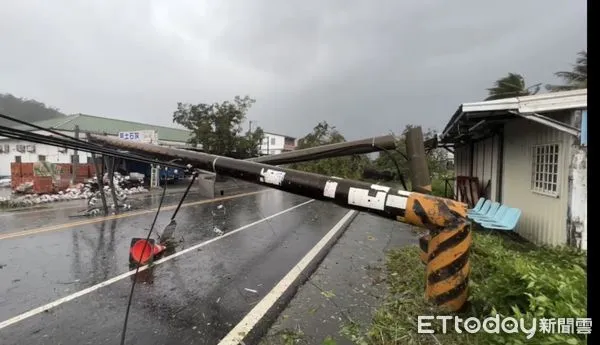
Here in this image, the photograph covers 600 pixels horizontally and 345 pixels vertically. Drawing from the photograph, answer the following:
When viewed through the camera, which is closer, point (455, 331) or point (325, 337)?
point (455, 331)

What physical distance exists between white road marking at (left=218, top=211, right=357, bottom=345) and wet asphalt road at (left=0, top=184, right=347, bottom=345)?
11 centimetres

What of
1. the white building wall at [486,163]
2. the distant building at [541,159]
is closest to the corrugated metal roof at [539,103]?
the distant building at [541,159]

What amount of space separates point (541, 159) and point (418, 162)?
5.38 meters

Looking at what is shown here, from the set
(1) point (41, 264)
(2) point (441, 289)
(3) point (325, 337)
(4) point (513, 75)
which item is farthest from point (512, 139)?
(4) point (513, 75)

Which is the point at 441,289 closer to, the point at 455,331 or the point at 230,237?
the point at 455,331

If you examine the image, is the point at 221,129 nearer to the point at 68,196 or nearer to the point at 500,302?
the point at 68,196

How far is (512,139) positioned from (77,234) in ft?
37.8

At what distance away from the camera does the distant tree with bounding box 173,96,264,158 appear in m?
28.1

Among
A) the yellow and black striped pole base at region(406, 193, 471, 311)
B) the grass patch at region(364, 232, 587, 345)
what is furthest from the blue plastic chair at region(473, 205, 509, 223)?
the yellow and black striped pole base at region(406, 193, 471, 311)

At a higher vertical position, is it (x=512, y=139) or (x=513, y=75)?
(x=513, y=75)

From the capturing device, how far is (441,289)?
11.5ft

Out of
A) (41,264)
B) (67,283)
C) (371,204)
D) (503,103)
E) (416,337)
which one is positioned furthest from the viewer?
(503,103)

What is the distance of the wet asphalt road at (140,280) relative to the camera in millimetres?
3766

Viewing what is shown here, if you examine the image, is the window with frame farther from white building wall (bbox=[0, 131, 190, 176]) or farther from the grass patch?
white building wall (bbox=[0, 131, 190, 176])
